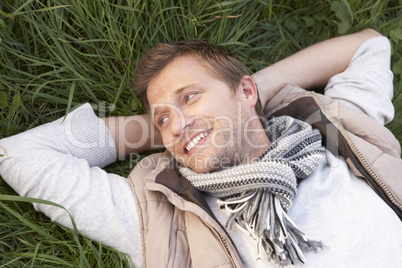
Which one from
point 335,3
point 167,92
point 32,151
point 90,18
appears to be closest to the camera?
point 32,151

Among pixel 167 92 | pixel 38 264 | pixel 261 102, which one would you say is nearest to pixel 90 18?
pixel 167 92

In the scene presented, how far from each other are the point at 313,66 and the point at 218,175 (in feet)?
4.10

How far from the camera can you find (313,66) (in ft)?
9.16

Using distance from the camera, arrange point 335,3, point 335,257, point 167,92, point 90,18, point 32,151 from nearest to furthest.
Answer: point 335,257 → point 32,151 → point 167,92 → point 90,18 → point 335,3

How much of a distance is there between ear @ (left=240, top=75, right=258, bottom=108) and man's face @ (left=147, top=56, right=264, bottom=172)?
70 millimetres

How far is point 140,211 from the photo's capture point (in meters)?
2.11

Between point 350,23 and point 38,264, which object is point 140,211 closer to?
point 38,264

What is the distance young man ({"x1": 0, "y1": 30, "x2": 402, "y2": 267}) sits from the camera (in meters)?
1.97

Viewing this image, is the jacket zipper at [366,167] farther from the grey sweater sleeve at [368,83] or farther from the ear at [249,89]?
the ear at [249,89]

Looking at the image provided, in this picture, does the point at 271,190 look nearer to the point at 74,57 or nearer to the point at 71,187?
the point at 71,187

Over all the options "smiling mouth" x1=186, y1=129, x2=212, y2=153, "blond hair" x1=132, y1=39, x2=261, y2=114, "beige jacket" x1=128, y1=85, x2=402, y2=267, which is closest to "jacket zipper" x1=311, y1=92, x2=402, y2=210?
"beige jacket" x1=128, y1=85, x2=402, y2=267

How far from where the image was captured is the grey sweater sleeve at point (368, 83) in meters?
2.58

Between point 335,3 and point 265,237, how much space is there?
204 centimetres

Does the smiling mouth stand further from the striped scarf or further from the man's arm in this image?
the man's arm
